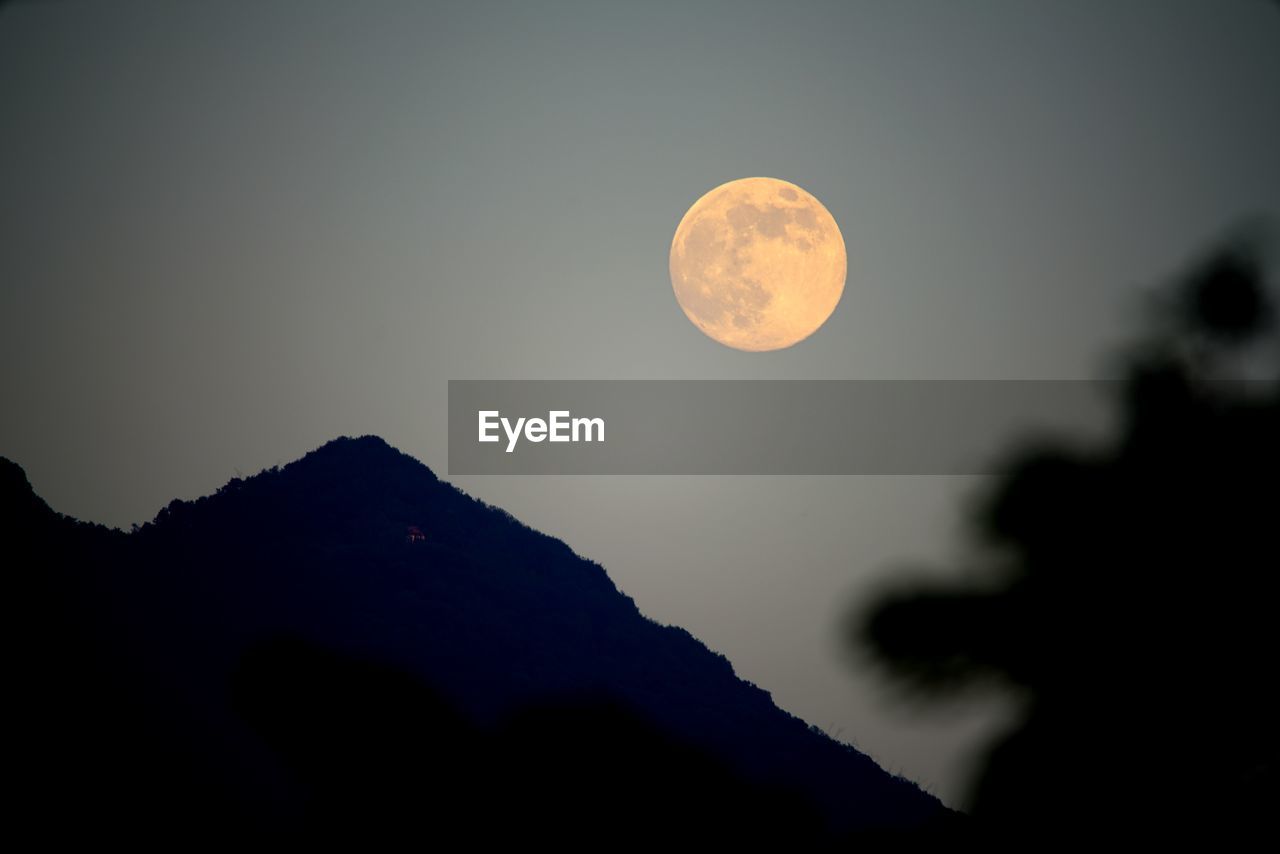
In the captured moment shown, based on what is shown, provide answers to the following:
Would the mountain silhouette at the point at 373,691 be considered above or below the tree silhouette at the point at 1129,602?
above

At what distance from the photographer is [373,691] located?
2991cm

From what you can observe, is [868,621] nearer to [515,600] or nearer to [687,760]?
[687,760]

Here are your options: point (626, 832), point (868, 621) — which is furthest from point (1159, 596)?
point (626, 832)

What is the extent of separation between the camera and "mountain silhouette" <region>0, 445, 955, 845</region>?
23.2 m

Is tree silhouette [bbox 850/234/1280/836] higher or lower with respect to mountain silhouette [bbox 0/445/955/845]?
lower

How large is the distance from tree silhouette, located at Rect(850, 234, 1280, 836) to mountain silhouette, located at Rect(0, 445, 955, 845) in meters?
8.64

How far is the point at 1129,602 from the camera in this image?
310 centimetres

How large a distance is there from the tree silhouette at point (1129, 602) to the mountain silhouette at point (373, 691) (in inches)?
340

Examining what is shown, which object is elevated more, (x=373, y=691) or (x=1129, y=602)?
(x=373, y=691)

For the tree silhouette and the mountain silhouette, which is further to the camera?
the mountain silhouette

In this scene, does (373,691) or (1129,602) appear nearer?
(1129,602)

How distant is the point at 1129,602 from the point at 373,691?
29768 millimetres

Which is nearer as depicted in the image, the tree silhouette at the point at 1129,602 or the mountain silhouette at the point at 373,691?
the tree silhouette at the point at 1129,602

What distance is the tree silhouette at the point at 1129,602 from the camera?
295 cm
